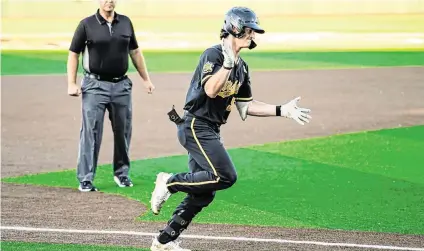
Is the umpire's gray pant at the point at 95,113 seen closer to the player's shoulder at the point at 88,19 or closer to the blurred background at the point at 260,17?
the player's shoulder at the point at 88,19

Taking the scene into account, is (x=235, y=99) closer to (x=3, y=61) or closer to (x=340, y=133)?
(x=340, y=133)

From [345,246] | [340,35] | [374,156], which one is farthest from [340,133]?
[340,35]

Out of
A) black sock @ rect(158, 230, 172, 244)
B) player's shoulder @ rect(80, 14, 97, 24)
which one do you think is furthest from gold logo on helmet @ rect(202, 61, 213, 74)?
player's shoulder @ rect(80, 14, 97, 24)

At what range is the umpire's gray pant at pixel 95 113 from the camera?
1228cm

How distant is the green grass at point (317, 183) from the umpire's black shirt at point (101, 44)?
1.47 m

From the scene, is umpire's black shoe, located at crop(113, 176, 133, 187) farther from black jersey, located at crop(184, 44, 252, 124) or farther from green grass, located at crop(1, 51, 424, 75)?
green grass, located at crop(1, 51, 424, 75)

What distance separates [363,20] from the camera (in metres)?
49.2

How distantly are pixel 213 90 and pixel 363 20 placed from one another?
4170 centimetres

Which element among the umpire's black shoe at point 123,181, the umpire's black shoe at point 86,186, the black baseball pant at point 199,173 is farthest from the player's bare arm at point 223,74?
the umpire's black shoe at point 123,181

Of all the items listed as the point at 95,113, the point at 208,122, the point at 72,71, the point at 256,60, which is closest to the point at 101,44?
the point at 72,71

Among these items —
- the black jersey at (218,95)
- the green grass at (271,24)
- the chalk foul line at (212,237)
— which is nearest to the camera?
the black jersey at (218,95)

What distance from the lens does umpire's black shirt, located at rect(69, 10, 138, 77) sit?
12.2 m

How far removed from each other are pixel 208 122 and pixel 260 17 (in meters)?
40.8

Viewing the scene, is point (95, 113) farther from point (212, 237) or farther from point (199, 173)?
point (199, 173)
